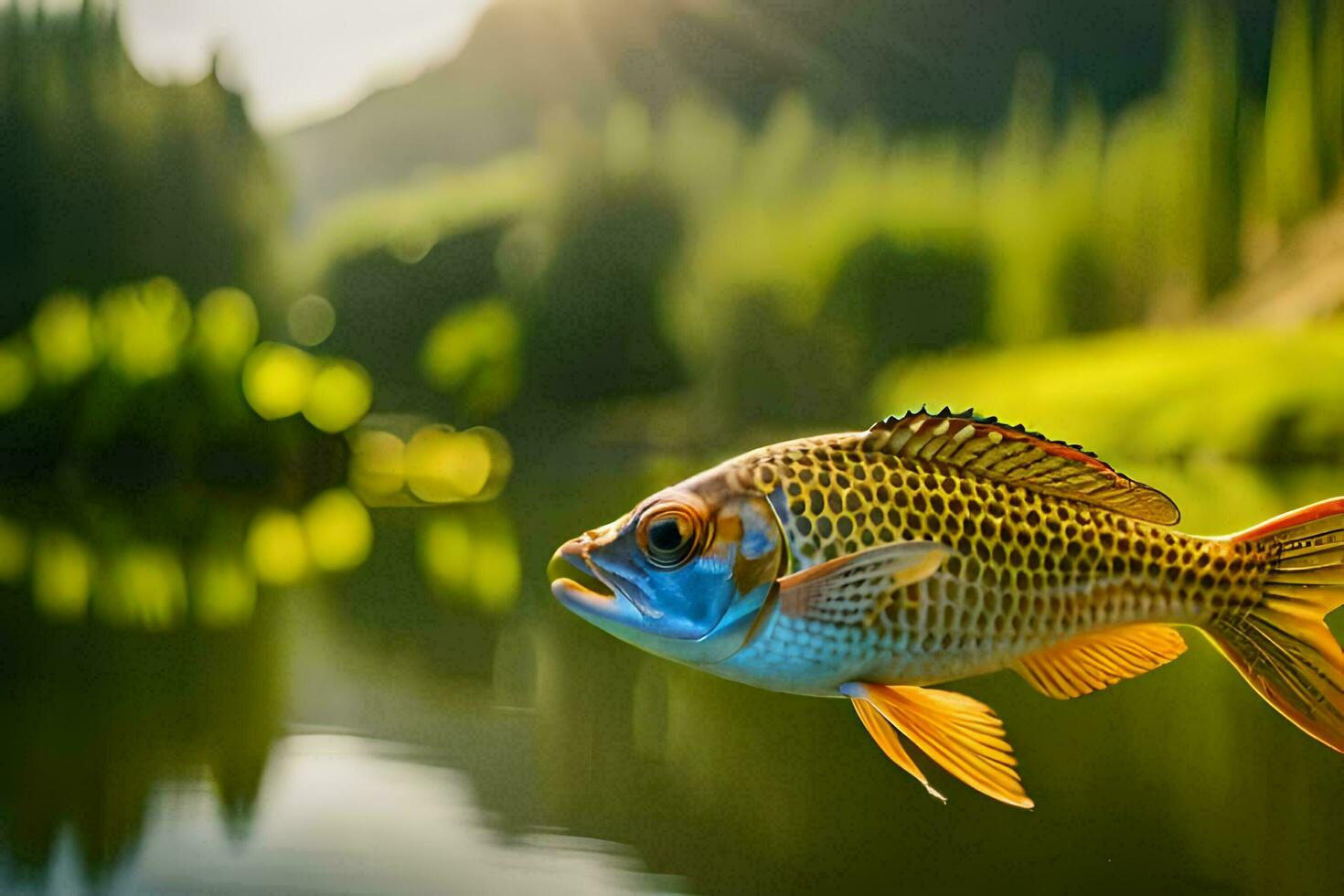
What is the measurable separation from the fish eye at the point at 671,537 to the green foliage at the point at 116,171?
7.77 feet

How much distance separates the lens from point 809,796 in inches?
23.0

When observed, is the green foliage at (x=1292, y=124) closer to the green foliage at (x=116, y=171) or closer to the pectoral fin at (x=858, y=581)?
the green foliage at (x=116, y=171)

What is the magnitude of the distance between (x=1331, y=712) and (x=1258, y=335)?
175 centimetres

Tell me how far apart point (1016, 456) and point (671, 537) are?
0.09 metres

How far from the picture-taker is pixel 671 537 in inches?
12.3

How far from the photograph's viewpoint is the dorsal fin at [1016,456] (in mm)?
330

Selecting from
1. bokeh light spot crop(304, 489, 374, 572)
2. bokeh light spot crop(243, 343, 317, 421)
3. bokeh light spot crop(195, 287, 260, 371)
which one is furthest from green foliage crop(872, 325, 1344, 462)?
bokeh light spot crop(195, 287, 260, 371)

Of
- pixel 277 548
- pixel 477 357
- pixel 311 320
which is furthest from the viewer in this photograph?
pixel 311 320

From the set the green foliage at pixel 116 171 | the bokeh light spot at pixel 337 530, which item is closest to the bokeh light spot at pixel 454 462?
the bokeh light spot at pixel 337 530

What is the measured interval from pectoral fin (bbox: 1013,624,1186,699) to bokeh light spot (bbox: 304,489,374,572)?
3.38ft

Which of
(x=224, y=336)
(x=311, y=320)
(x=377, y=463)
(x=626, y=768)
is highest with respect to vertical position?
(x=311, y=320)

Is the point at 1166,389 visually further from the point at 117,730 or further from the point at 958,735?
the point at 958,735

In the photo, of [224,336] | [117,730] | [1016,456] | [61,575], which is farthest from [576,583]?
[224,336]

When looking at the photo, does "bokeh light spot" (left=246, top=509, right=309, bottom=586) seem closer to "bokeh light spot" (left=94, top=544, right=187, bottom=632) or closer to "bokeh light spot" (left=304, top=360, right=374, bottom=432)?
"bokeh light spot" (left=94, top=544, right=187, bottom=632)
